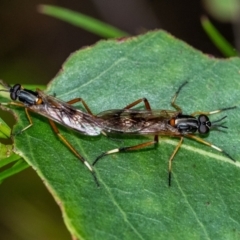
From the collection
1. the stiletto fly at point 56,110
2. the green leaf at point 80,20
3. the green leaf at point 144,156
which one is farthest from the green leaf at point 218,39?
the stiletto fly at point 56,110

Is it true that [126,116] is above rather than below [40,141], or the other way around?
below

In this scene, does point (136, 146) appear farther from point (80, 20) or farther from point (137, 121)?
point (80, 20)

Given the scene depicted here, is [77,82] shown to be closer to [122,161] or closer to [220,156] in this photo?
[122,161]

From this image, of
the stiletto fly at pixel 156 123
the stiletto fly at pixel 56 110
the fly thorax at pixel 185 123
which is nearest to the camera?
the stiletto fly at pixel 56 110

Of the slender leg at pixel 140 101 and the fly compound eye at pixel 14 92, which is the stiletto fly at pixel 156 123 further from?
the fly compound eye at pixel 14 92

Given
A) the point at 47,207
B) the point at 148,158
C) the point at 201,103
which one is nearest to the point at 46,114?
the point at 148,158

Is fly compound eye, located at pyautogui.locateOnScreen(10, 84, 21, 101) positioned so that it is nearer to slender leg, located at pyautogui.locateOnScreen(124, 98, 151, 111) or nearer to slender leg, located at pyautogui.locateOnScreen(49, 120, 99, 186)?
slender leg, located at pyautogui.locateOnScreen(49, 120, 99, 186)

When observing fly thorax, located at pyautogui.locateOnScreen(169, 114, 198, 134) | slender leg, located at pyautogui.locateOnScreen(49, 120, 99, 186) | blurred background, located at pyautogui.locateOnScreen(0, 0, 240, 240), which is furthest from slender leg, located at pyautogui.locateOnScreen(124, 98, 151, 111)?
blurred background, located at pyautogui.locateOnScreen(0, 0, 240, 240)
